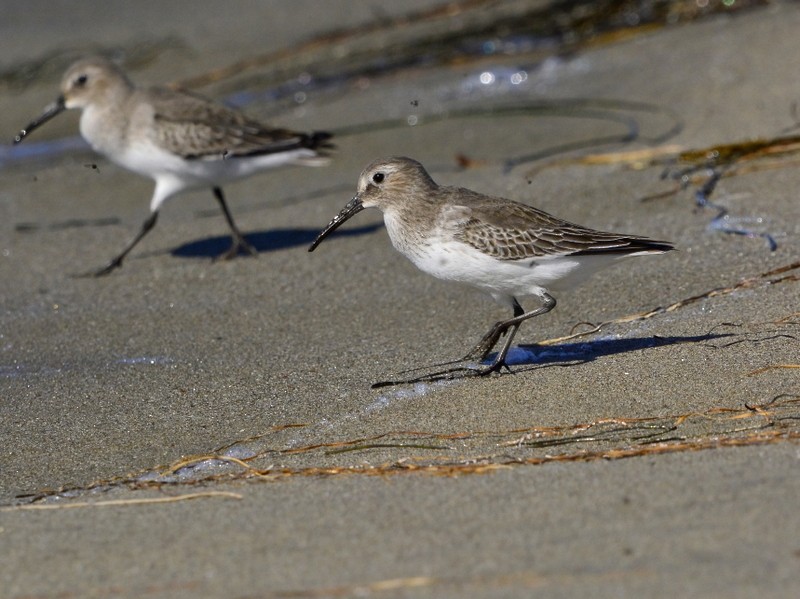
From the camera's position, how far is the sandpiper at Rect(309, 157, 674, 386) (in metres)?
5.13

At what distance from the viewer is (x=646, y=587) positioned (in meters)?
2.95

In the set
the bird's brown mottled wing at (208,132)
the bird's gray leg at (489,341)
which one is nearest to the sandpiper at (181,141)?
the bird's brown mottled wing at (208,132)

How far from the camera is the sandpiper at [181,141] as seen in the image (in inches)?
311

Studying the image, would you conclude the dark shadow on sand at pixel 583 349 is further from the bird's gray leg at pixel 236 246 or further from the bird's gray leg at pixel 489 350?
the bird's gray leg at pixel 236 246

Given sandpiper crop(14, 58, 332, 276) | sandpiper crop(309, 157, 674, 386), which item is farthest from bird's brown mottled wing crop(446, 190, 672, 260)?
sandpiper crop(14, 58, 332, 276)

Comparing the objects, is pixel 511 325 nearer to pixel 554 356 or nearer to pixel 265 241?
pixel 554 356

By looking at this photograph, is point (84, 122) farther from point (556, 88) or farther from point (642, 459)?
point (642, 459)

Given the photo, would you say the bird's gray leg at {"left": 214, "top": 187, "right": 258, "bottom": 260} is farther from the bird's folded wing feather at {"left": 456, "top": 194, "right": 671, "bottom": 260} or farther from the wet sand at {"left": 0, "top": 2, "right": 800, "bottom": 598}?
the bird's folded wing feather at {"left": 456, "top": 194, "right": 671, "bottom": 260}

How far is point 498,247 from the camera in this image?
5.14m

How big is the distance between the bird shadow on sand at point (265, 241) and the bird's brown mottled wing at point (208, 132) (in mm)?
562

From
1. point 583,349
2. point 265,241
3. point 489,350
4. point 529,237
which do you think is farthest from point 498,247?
point 265,241

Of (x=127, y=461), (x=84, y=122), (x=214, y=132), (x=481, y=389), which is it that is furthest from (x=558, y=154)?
(x=127, y=461)

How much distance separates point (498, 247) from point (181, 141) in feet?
11.3

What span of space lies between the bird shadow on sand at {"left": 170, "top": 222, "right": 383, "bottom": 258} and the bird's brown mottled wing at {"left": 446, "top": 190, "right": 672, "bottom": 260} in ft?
8.56
